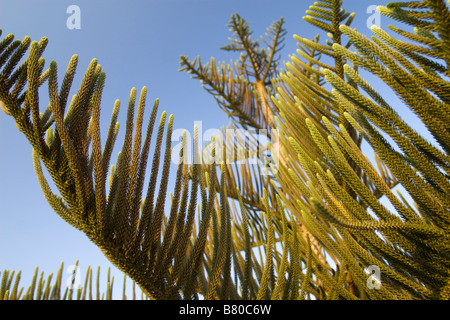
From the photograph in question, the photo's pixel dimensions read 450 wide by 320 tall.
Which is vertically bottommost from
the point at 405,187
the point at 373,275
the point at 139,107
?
the point at 373,275

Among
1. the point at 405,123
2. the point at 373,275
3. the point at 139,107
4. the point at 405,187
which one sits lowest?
the point at 373,275

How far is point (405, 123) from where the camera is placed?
2.50ft

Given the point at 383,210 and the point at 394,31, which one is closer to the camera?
the point at 383,210

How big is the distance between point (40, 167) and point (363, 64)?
33.7 inches

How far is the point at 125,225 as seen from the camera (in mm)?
825

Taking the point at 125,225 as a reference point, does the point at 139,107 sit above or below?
above

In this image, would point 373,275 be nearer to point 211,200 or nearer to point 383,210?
point 383,210

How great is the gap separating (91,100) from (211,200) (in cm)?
43

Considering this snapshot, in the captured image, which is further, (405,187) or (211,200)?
(211,200)

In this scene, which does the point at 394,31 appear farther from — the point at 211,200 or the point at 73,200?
the point at 73,200

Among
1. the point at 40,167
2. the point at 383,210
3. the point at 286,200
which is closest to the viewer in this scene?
the point at 383,210

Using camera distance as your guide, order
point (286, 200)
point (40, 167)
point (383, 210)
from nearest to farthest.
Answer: point (383, 210), point (40, 167), point (286, 200)
